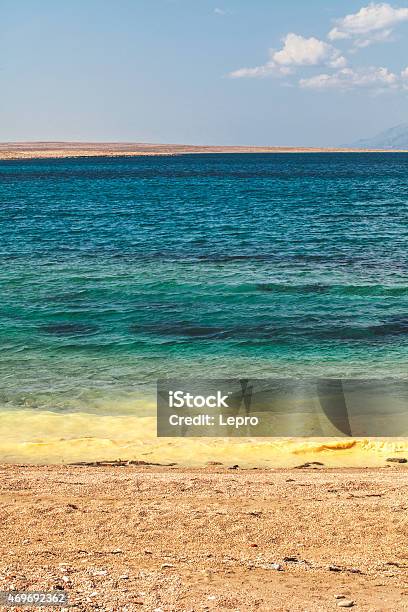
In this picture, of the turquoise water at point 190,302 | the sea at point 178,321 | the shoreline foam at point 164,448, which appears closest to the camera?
the shoreline foam at point 164,448

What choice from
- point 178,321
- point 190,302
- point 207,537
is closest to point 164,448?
point 207,537

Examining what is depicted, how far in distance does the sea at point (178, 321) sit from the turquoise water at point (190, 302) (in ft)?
0.22

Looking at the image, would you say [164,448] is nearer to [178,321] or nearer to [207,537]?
[207,537]

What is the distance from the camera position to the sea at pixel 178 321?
13.2 meters

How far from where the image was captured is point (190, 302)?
23984mm

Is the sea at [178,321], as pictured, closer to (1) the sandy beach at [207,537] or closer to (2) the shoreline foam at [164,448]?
(2) the shoreline foam at [164,448]

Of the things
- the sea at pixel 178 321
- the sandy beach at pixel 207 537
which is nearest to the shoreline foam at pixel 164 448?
the sea at pixel 178 321

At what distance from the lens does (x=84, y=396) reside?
1577 cm

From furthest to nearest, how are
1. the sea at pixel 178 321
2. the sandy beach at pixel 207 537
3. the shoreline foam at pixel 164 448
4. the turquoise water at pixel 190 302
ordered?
the turquoise water at pixel 190 302 → the sea at pixel 178 321 → the shoreline foam at pixel 164 448 → the sandy beach at pixel 207 537

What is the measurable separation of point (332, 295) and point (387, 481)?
1423 centimetres

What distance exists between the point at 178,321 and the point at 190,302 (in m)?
2.36

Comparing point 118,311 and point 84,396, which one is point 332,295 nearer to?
point 118,311

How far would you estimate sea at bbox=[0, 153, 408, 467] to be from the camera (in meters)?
13.2

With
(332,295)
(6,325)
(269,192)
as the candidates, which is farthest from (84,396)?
(269,192)
